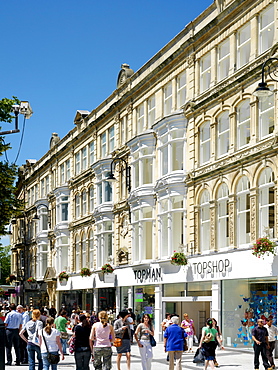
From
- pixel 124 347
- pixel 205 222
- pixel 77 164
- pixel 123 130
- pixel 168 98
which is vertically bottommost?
pixel 124 347

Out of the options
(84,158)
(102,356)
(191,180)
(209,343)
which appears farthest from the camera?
(84,158)

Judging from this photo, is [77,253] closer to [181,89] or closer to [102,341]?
[181,89]

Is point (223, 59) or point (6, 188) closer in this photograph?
point (6, 188)

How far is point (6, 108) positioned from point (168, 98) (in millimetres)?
14253

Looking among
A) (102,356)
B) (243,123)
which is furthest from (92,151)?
(102,356)

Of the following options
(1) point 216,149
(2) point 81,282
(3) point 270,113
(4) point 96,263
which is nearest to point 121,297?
(4) point 96,263

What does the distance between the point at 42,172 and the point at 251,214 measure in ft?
140

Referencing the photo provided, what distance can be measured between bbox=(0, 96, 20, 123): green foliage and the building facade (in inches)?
373

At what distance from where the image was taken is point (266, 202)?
27359 mm

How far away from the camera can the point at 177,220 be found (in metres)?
35.5

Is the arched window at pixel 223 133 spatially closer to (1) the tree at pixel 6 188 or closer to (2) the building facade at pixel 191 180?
(2) the building facade at pixel 191 180

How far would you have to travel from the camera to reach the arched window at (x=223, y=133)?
102 feet

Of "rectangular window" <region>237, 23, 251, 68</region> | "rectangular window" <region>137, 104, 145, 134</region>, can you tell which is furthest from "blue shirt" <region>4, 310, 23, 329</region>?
"rectangular window" <region>137, 104, 145, 134</region>

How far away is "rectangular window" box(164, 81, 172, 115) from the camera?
123ft
